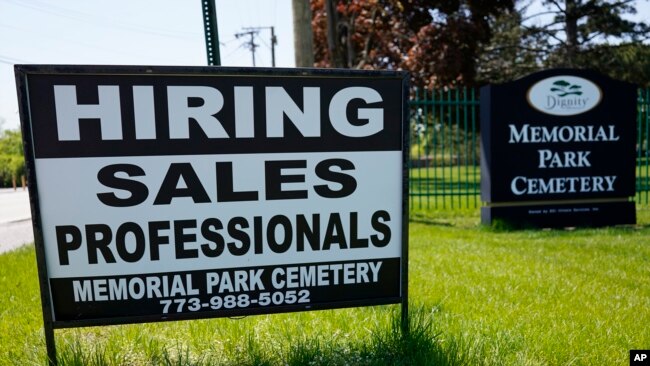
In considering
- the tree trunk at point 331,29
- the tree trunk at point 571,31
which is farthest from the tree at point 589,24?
the tree trunk at point 331,29

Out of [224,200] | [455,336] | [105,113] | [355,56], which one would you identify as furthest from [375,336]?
[355,56]

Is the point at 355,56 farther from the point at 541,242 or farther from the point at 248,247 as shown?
the point at 248,247

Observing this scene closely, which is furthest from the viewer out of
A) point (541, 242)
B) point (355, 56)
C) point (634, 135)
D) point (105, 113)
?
point (355, 56)

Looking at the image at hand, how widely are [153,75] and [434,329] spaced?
7.49ft

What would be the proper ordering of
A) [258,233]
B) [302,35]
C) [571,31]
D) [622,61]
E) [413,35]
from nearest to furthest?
[258,233] < [302,35] < [413,35] < [622,61] < [571,31]

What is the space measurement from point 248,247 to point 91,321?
2.99ft

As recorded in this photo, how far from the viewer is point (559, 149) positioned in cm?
810

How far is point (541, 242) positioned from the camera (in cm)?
686

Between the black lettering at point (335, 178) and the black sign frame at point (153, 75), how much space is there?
318 mm

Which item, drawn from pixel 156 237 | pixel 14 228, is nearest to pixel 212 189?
pixel 156 237

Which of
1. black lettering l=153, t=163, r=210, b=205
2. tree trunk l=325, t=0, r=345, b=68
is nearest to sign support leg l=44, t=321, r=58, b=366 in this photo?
black lettering l=153, t=163, r=210, b=205

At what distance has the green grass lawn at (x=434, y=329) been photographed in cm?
299

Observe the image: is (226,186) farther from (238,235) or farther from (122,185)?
(122,185)

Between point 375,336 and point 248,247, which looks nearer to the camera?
point 248,247
